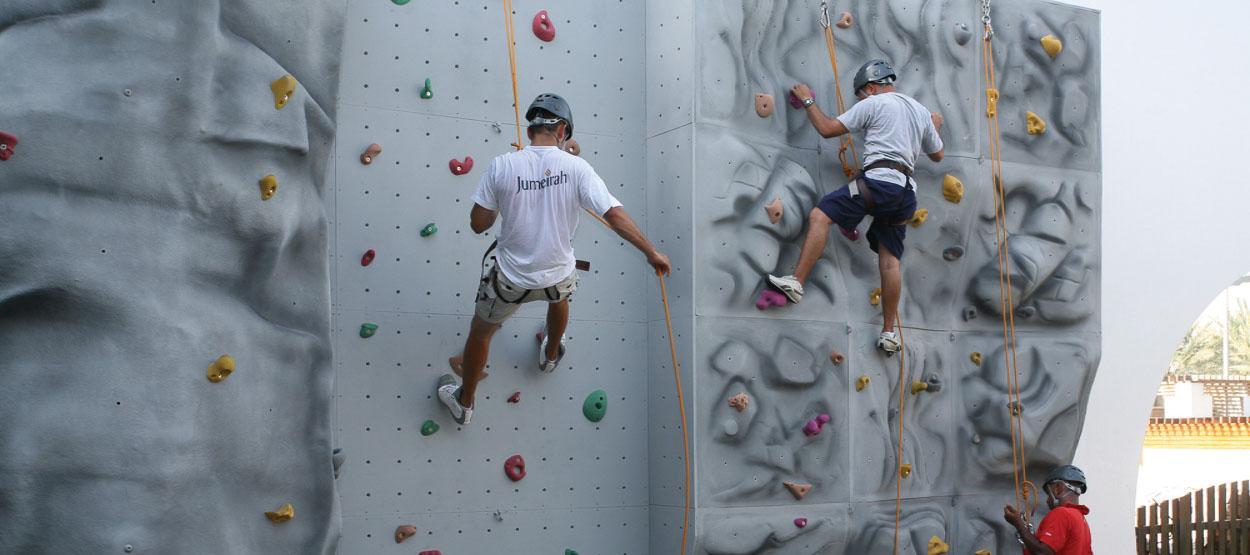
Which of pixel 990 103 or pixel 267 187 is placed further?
pixel 990 103

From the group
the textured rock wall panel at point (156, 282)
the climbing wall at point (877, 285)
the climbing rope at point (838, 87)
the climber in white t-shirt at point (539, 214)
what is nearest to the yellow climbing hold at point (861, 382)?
the climbing wall at point (877, 285)

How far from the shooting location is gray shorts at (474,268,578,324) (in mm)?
4508

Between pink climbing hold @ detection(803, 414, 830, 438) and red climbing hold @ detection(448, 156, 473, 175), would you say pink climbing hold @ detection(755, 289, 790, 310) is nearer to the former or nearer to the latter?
pink climbing hold @ detection(803, 414, 830, 438)

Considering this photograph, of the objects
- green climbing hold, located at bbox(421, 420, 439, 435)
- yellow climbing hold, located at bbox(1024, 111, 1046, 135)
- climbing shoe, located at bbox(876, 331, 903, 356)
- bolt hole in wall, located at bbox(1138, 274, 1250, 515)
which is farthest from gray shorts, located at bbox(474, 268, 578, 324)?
bolt hole in wall, located at bbox(1138, 274, 1250, 515)

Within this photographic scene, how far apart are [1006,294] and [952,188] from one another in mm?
603

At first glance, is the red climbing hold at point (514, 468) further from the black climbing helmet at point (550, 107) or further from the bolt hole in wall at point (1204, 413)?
the bolt hole in wall at point (1204, 413)

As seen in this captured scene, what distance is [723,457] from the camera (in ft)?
17.0

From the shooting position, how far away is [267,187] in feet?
13.0

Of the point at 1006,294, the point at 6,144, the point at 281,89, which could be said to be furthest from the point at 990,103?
the point at 6,144

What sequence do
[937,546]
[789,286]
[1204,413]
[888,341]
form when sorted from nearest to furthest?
[789,286], [888,341], [937,546], [1204,413]

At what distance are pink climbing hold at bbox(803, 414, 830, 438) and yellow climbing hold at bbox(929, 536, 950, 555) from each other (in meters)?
0.84

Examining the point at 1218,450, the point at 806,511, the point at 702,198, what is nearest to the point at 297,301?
the point at 702,198

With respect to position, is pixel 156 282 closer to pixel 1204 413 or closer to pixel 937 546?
pixel 937 546

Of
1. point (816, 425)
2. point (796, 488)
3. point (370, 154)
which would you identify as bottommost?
point (796, 488)
